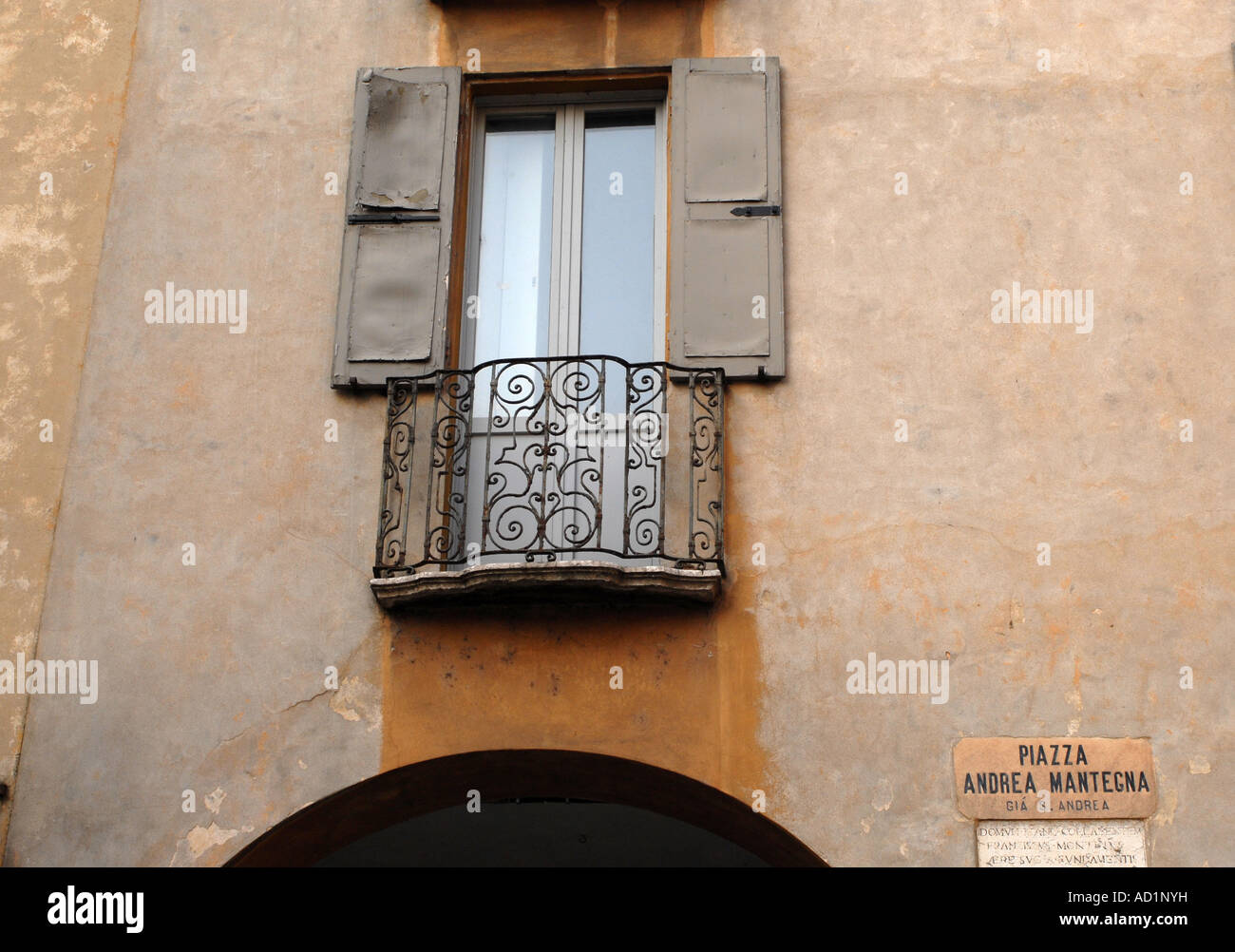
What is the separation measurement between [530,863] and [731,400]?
4.24 meters

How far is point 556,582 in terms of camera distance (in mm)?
6848

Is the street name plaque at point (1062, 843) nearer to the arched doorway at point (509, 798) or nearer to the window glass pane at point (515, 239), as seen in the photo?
the arched doorway at point (509, 798)

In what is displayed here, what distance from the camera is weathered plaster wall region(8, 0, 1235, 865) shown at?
6.89m

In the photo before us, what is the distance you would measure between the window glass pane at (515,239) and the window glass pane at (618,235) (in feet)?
0.69

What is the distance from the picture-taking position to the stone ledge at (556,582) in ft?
22.4

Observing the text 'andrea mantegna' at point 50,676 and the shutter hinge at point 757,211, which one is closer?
the text 'andrea mantegna' at point 50,676

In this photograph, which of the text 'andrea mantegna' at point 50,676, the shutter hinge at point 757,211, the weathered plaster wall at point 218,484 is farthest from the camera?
the shutter hinge at point 757,211

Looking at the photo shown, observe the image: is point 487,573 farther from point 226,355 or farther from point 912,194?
point 912,194

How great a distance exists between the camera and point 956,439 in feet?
24.0

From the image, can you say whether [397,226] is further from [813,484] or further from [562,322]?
[813,484]

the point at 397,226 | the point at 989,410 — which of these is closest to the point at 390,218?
the point at 397,226
